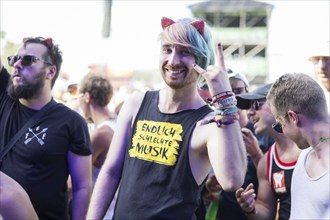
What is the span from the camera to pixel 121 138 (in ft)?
10.1

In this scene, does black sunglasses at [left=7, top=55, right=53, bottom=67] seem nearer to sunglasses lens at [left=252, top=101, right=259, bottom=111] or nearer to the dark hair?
the dark hair

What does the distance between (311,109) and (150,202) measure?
3.30 ft

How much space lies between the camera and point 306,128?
9.85 feet

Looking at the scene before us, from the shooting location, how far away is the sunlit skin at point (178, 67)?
2820 millimetres

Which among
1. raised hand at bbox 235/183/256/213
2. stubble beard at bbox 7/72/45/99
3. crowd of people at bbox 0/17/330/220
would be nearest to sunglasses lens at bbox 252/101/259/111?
crowd of people at bbox 0/17/330/220

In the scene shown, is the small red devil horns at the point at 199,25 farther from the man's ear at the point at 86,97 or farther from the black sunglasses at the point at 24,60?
the man's ear at the point at 86,97

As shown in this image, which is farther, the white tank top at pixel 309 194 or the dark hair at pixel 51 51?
the dark hair at pixel 51 51

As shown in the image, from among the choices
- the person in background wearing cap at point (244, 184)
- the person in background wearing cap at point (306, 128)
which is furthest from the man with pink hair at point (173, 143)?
the person in background wearing cap at point (244, 184)

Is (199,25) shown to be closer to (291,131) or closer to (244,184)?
(291,131)

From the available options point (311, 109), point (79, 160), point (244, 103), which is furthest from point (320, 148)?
point (79, 160)

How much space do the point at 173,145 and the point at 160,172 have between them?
0.50ft

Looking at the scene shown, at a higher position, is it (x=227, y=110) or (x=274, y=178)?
(x=227, y=110)

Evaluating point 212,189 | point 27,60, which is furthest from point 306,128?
point 27,60

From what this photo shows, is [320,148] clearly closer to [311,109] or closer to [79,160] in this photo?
[311,109]
